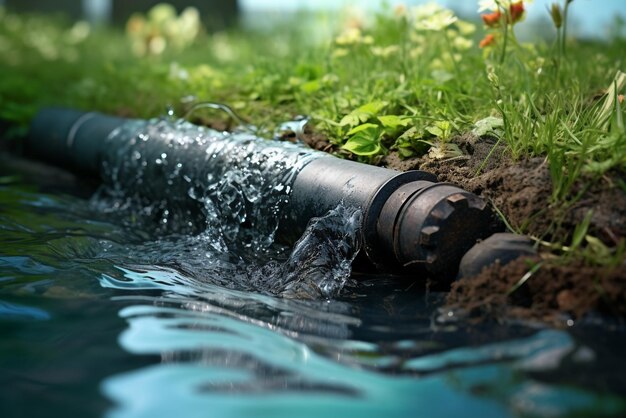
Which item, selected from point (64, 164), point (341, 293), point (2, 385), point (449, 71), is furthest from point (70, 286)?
point (64, 164)

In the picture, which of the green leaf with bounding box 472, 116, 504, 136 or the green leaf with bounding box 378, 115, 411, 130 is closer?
the green leaf with bounding box 472, 116, 504, 136

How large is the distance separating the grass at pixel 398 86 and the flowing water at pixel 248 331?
19.7 inches

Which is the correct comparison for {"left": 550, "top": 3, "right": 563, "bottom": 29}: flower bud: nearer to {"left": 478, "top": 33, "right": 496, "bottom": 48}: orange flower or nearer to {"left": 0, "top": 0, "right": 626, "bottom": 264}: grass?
{"left": 0, "top": 0, "right": 626, "bottom": 264}: grass

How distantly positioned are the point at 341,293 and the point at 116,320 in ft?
2.61

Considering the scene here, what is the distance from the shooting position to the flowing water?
1.69 m

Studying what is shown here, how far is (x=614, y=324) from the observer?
212cm

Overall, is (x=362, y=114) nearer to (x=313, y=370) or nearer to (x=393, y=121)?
(x=393, y=121)

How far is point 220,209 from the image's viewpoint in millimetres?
3477

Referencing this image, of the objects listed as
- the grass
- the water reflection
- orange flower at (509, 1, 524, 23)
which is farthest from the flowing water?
orange flower at (509, 1, 524, 23)

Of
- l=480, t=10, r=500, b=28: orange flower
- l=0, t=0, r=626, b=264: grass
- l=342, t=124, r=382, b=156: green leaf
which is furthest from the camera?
l=480, t=10, r=500, b=28: orange flower

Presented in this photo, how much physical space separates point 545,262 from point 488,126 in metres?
0.81

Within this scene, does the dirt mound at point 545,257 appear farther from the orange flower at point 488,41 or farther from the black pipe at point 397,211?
the orange flower at point 488,41

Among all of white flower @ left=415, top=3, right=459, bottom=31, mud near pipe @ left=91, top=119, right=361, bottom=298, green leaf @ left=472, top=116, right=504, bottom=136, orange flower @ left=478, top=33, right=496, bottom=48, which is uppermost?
white flower @ left=415, top=3, right=459, bottom=31

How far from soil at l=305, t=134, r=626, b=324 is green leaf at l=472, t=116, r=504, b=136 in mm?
172
